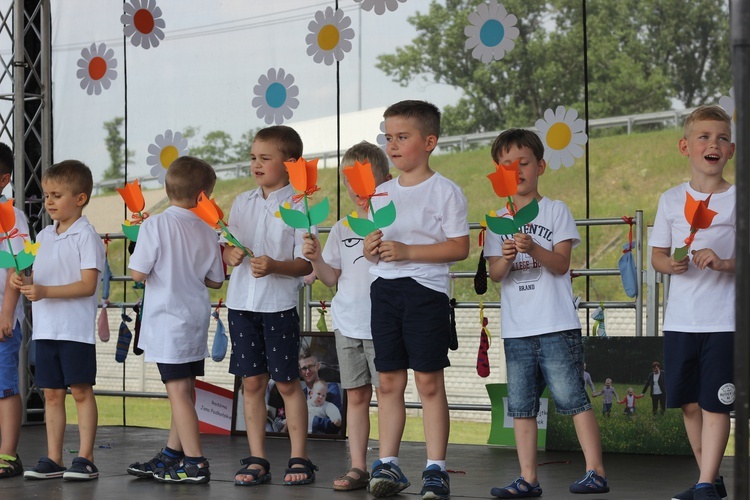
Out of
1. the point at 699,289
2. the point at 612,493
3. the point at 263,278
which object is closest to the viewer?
the point at 699,289

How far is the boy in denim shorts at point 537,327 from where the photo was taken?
3.33 meters

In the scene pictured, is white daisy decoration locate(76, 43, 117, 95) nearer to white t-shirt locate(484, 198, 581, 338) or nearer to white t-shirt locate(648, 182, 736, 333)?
white t-shirt locate(484, 198, 581, 338)

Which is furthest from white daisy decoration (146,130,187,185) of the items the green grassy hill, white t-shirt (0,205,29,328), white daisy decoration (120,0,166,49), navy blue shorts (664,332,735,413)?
the green grassy hill

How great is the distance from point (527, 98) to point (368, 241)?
654 inches

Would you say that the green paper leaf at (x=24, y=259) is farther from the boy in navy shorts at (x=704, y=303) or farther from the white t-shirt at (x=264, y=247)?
the boy in navy shorts at (x=704, y=303)

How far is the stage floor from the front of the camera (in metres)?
3.45

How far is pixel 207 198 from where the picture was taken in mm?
3629

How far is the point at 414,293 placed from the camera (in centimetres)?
329

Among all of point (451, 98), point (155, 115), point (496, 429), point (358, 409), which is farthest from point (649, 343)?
point (451, 98)

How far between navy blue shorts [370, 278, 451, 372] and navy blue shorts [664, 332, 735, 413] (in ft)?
2.20

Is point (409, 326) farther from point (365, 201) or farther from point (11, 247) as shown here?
point (11, 247)

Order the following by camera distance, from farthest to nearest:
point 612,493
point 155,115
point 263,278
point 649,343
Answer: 1. point 155,115
2. point 649,343
3. point 263,278
4. point 612,493

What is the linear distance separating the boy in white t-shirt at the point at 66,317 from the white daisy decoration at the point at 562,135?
9.18 feet

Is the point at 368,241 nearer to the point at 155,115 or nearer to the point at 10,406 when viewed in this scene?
the point at 10,406
